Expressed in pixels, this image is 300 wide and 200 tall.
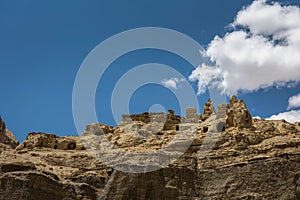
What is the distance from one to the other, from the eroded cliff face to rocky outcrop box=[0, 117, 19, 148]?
856 cm

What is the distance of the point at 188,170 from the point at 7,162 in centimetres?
1622

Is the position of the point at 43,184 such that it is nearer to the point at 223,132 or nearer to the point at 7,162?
the point at 7,162

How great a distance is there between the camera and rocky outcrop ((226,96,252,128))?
189 ft

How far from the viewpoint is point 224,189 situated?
4766 cm

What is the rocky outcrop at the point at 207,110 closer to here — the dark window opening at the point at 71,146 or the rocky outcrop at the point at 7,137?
the dark window opening at the point at 71,146

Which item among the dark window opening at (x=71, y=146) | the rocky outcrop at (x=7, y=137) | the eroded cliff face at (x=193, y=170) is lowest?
the eroded cliff face at (x=193, y=170)

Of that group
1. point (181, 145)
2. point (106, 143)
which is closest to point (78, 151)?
point (106, 143)

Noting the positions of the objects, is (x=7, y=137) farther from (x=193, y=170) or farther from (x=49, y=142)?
(x=193, y=170)

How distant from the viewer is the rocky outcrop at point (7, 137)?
68238 millimetres

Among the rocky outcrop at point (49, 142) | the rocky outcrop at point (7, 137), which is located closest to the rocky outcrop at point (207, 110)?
the rocky outcrop at point (49, 142)

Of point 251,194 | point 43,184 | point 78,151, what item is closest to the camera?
point 43,184

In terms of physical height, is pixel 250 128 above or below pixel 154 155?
above

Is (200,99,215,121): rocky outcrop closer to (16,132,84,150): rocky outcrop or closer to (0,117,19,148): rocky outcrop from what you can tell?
(16,132,84,150): rocky outcrop

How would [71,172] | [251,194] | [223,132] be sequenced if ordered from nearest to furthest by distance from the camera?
[251,194] → [71,172] → [223,132]
